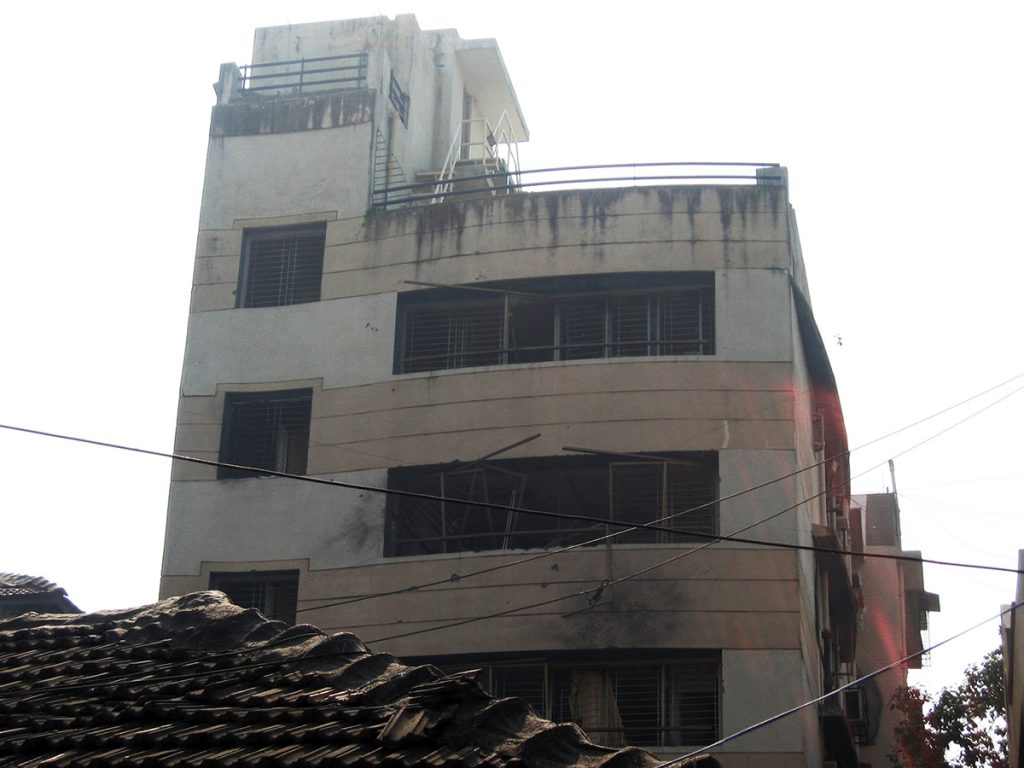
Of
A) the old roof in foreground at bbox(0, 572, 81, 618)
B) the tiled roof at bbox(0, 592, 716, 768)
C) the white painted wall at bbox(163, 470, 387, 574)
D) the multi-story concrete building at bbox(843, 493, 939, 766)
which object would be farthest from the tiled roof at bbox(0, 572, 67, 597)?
the multi-story concrete building at bbox(843, 493, 939, 766)

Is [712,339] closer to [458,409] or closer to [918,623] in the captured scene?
[458,409]

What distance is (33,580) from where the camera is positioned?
62.0 ft

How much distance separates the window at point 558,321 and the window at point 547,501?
2.15 metres

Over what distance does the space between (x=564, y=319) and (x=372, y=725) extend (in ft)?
56.6

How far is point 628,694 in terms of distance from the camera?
22.3 meters

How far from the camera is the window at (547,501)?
23.2 meters

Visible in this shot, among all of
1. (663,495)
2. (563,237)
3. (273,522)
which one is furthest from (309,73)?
(663,495)

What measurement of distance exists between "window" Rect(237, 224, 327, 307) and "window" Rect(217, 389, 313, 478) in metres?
1.95

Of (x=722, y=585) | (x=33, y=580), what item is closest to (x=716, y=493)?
(x=722, y=585)

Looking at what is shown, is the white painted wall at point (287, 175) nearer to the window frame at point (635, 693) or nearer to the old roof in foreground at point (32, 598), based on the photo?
the window frame at point (635, 693)

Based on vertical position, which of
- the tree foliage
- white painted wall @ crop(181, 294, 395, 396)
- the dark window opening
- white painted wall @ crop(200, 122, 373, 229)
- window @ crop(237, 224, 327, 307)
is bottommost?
the tree foliage

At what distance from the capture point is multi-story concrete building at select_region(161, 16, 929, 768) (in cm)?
2233

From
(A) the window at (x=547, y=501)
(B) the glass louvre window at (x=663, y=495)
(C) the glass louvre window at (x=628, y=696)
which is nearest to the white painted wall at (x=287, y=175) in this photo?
(A) the window at (x=547, y=501)

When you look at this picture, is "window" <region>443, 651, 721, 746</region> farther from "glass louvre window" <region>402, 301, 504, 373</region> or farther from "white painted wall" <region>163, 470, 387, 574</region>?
"glass louvre window" <region>402, 301, 504, 373</region>
